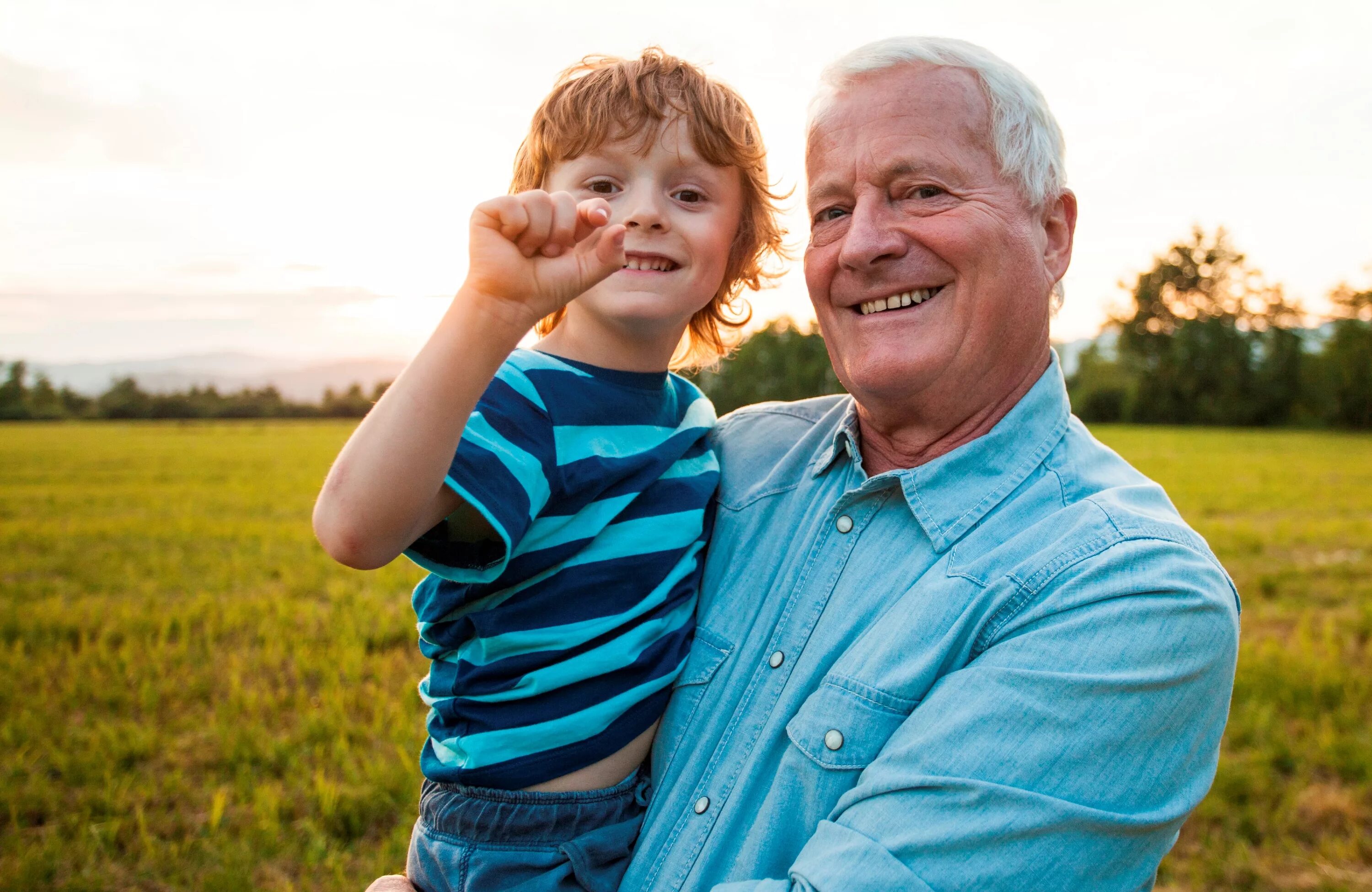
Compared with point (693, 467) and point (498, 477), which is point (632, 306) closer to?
point (693, 467)

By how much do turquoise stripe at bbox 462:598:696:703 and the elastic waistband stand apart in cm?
19

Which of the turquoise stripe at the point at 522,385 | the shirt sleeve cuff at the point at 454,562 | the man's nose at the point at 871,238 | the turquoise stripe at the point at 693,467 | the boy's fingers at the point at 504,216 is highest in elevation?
the man's nose at the point at 871,238

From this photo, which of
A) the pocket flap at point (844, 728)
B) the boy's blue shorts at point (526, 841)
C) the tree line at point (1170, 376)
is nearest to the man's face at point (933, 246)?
the pocket flap at point (844, 728)

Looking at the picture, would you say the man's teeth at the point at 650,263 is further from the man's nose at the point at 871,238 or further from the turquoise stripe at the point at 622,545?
the turquoise stripe at the point at 622,545

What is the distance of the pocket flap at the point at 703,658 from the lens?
5.95 feet

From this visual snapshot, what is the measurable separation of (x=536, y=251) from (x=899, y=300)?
934 millimetres

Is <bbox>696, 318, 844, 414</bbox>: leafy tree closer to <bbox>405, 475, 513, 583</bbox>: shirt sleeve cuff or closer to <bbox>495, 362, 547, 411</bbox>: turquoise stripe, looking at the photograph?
<bbox>495, 362, 547, 411</bbox>: turquoise stripe

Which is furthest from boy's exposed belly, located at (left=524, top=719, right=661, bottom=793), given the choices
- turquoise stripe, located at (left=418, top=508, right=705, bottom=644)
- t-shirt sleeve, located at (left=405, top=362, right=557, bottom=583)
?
t-shirt sleeve, located at (left=405, top=362, right=557, bottom=583)

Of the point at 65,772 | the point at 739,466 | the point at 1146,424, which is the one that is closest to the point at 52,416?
the point at 65,772

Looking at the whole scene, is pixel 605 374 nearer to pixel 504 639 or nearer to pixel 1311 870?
pixel 504 639

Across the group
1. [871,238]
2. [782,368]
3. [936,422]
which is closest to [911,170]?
[871,238]

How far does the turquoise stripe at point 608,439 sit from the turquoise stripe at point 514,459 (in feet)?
0.30

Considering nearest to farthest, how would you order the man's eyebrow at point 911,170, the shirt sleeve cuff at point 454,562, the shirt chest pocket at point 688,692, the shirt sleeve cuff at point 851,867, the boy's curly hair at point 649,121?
the shirt sleeve cuff at point 851,867
the shirt sleeve cuff at point 454,562
the shirt chest pocket at point 688,692
the man's eyebrow at point 911,170
the boy's curly hair at point 649,121

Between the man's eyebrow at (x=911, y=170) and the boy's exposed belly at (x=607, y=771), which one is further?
the man's eyebrow at (x=911, y=170)
